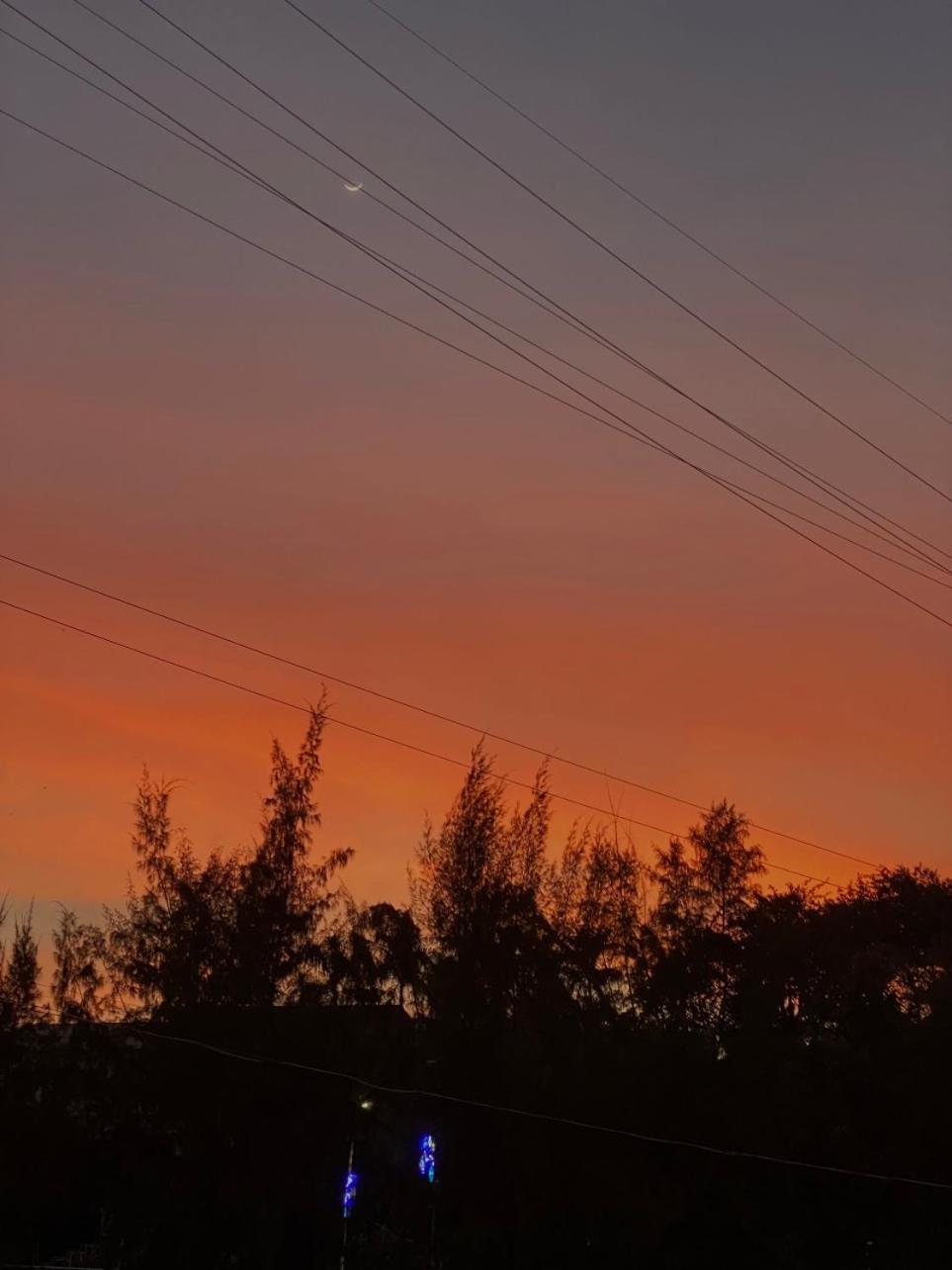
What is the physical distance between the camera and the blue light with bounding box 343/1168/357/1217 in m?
26.9

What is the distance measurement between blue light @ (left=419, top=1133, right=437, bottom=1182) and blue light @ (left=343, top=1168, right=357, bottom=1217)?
4.83ft

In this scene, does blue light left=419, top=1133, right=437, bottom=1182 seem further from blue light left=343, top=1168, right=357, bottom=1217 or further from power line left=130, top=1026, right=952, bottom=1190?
blue light left=343, top=1168, right=357, bottom=1217

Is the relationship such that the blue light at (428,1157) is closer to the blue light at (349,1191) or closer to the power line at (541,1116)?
the power line at (541,1116)

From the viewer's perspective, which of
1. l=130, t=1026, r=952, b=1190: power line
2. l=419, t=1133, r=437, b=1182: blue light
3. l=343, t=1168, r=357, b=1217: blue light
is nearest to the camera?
l=130, t=1026, r=952, b=1190: power line

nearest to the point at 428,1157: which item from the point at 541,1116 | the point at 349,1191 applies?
the point at 349,1191

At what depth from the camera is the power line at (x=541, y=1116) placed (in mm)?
26250

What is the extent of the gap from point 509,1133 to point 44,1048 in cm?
978

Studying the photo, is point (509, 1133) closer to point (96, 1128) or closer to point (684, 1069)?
point (684, 1069)

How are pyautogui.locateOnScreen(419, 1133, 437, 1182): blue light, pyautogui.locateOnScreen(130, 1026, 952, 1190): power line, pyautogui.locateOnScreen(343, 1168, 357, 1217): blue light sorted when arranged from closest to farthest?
pyautogui.locateOnScreen(130, 1026, 952, 1190): power line → pyautogui.locateOnScreen(343, 1168, 357, 1217): blue light → pyautogui.locateOnScreen(419, 1133, 437, 1182): blue light

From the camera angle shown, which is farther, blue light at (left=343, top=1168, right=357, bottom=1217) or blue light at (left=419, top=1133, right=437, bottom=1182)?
blue light at (left=419, top=1133, right=437, bottom=1182)

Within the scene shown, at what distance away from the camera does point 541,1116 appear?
90.4 feet

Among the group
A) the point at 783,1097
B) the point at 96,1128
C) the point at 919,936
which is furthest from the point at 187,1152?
the point at 919,936

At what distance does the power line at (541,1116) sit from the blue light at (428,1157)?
83cm

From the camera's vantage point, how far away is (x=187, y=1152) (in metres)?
26.4
